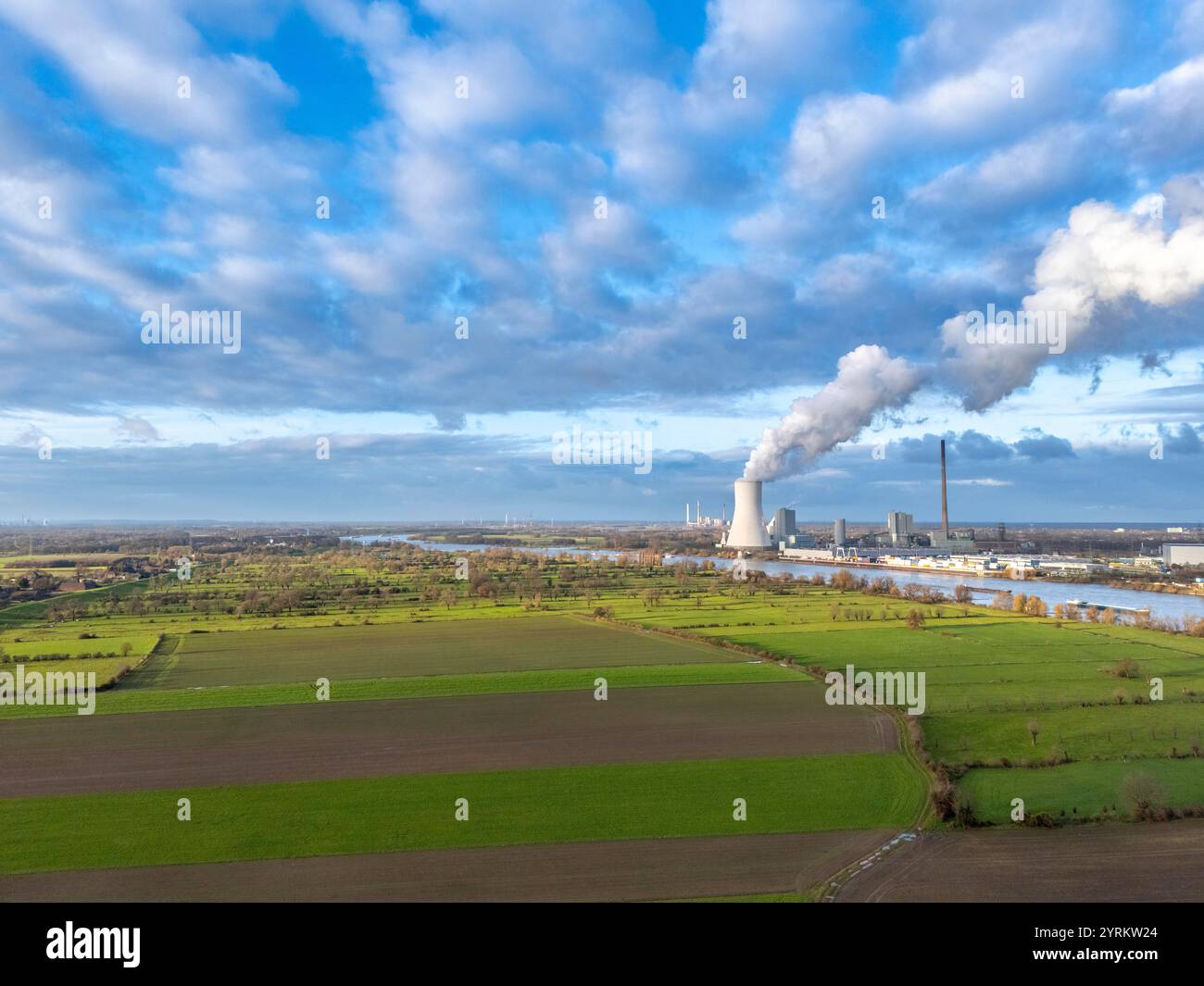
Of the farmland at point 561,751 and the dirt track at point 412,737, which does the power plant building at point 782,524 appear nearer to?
the farmland at point 561,751

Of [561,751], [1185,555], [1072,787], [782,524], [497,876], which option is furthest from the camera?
[782,524]

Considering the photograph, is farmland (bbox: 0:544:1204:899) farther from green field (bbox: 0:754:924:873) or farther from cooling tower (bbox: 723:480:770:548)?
cooling tower (bbox: 723:480:770:548)

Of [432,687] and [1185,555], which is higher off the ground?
[1185,555]

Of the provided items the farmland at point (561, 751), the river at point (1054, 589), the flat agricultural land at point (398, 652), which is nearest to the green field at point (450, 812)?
the farmland at point (561, 751)

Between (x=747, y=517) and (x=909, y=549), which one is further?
(x=909, y=549)

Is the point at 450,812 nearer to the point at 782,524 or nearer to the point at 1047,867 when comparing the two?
the point at 1047,867

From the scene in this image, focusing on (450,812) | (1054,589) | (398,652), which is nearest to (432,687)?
(398,652)

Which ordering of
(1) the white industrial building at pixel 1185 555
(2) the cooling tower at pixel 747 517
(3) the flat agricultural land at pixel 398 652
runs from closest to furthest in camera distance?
1. (3) the flat agricultural land at pixel 398 652
2. (2) the cooling tower at pixel 747 517
3. (1) the white industrial building at pixel 1185 555
